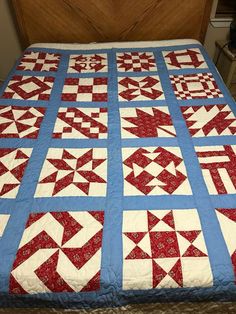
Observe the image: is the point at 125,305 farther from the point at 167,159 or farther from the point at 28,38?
the point at 28,38

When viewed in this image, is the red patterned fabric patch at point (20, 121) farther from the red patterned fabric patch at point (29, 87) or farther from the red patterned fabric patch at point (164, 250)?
the red patterned fabric patch at point (164, 250)

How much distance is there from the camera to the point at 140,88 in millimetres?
1856

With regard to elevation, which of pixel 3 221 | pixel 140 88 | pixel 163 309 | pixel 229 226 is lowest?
pixel 163 309

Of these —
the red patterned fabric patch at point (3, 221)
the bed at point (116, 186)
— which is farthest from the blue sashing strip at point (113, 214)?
the red patterned fabric patch at point (3, 221)

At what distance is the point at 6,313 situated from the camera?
3.56ft

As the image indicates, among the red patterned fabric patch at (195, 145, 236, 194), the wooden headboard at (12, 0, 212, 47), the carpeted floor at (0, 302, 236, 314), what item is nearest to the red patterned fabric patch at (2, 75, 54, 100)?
the wooden headboard at (12, 0, 212, 47)

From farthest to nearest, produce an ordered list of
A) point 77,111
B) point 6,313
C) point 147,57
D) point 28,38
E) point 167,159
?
point 28,38 → point 147,57 → point 77,111 → point 167,159 → point 6,313

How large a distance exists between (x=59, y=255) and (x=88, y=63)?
1552 millimetres

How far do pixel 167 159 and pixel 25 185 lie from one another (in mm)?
694

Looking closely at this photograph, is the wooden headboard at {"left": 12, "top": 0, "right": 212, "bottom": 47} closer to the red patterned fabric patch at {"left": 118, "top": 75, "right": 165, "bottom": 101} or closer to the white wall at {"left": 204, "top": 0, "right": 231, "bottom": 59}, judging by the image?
the white wall at {"left": 204, "top": 0, "right": 231, "bottom": 59}

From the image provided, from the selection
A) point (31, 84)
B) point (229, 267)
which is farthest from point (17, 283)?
point (31, 84)

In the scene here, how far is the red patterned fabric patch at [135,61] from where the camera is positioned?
2.05m

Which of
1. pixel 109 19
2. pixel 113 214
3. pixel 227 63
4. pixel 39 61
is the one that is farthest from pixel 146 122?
pixel 227 63

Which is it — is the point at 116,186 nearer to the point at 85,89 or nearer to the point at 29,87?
the point at 85,89
